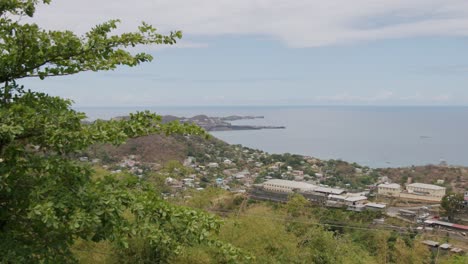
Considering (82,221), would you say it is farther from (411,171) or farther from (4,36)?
(411,171)

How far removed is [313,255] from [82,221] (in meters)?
5.55

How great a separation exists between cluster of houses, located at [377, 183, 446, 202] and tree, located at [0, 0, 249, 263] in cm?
1630

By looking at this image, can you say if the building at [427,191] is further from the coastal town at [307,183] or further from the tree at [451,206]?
the tree at [451,206]

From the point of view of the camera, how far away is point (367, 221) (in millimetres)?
12586

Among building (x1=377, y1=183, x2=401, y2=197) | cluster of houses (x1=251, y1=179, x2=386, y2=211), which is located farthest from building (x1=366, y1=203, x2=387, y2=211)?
building (x1=377, y1=183, x2=401, y2=197)

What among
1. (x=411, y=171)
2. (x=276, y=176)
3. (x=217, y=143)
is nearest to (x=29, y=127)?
(x=276, y=176)

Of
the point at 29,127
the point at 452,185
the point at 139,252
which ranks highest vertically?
the point at 29,127

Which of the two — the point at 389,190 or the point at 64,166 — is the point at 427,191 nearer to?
the point at 389,190

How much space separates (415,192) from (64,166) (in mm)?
17886

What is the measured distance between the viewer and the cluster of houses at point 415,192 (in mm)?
17406

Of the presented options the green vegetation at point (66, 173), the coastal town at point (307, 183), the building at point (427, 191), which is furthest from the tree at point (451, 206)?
the green vegetation at point (66, 173)

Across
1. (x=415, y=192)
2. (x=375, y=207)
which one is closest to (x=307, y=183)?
(x=415, y=192)

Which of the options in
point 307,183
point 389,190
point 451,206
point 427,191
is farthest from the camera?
point 307,183

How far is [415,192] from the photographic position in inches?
718
